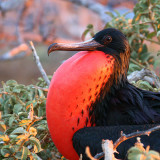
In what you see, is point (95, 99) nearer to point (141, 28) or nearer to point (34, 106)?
point (34, 106)

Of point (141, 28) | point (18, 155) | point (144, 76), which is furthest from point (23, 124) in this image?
point (141, 28)

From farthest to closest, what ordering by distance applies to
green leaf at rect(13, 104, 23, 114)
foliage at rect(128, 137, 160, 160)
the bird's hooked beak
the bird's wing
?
green leaf at rect(13, 104, 23, 114)
the bird's hooked beak
the bird's wing
foliage at rect(128, 137, 160, 160)

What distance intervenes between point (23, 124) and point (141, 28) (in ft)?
2.84

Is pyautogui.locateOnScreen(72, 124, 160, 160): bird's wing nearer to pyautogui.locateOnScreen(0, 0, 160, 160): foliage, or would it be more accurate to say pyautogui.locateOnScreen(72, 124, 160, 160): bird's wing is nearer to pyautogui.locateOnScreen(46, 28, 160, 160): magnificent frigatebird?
pyautogui.locateOnScreen(46, 28, 160, 160): magnificent frigatebird

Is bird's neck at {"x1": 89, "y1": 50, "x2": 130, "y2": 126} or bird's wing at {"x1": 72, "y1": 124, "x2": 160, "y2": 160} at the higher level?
bird's neck at {"x1": 89, "y1": 50, "x2": 130, "y2": 126}

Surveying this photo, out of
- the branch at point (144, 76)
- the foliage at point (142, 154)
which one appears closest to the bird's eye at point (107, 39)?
the branch at point (144, 76)

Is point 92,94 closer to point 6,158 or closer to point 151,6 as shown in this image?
point 6,158

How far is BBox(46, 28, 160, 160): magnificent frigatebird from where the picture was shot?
42.8 inches

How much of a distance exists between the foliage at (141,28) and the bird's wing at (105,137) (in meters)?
0.52

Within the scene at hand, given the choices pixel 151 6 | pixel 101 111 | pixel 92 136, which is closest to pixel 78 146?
pixel 92 136

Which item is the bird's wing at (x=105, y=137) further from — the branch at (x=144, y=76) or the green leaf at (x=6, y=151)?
the branch at (x=144, y=76)

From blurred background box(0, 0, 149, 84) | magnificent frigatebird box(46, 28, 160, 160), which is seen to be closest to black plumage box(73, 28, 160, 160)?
magnificent frigatebird box(46, 28, 160, 160)

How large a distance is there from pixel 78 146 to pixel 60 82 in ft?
0.66

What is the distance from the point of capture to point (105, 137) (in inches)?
40.8
